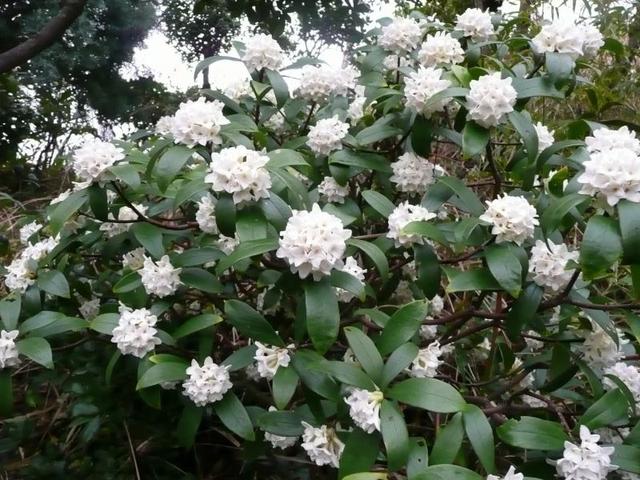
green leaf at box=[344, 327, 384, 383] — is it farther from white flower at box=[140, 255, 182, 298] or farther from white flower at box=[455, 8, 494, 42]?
white flower at box=[455, 8, 494, 42]

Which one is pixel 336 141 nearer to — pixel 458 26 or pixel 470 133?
pixel 470 133

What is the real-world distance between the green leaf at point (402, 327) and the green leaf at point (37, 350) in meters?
0.60

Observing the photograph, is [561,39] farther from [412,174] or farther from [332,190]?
[332,190]

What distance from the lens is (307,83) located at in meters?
1.50

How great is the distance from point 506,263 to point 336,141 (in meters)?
0.52

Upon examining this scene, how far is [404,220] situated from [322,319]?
0.97ft

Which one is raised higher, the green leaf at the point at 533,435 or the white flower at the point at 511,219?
the white flower at the point at 511,219

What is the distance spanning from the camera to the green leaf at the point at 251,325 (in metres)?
1.01

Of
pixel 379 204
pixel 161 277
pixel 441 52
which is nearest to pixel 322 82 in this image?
pixel 441 52

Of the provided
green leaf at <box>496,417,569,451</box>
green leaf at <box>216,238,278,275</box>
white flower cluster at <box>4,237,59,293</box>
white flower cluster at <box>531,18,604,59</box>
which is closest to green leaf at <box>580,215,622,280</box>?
green leaf at <box>496,417,569,451</box>

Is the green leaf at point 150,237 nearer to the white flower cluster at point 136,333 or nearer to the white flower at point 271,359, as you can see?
the white flower cluster at point 136,333

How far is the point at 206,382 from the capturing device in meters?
1.04

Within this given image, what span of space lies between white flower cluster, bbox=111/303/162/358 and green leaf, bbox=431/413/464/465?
0.54 m

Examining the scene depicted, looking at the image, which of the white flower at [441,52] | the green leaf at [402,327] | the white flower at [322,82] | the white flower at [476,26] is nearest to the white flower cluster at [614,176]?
the green leaf at [402,327]
